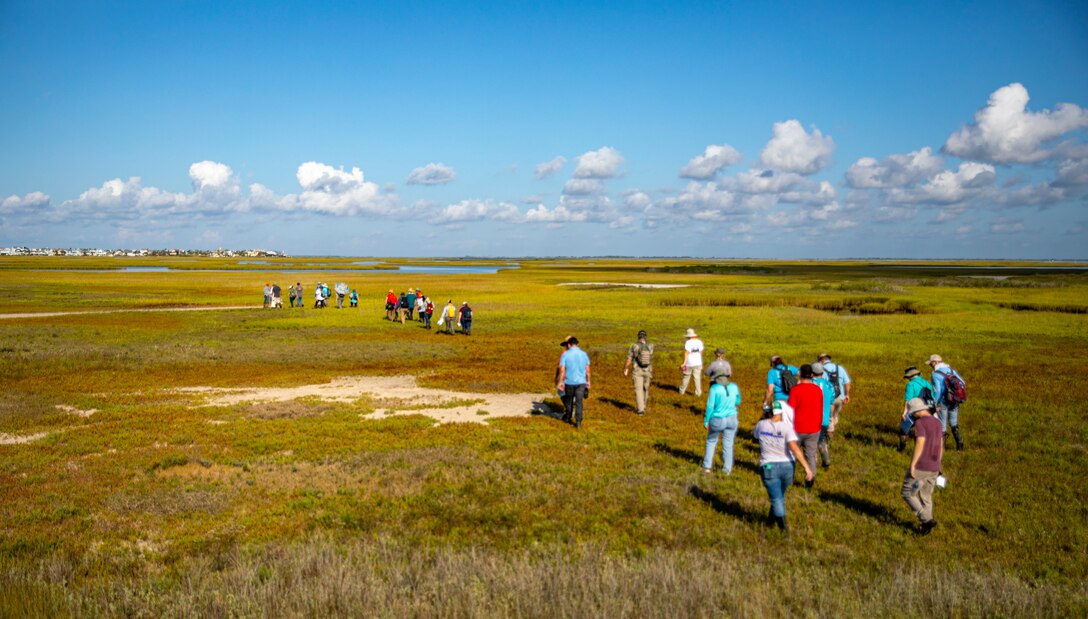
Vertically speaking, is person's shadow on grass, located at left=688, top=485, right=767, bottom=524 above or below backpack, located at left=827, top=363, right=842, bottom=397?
below

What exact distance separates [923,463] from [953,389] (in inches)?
238

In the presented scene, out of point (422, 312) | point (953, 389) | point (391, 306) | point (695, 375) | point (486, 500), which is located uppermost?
point (953, 389)

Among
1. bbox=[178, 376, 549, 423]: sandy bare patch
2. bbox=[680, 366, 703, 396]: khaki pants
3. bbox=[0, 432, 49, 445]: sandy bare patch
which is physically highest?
bbox=[680, 366, 703, 396]: khaki pants

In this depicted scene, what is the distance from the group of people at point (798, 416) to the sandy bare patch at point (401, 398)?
292 centimetres

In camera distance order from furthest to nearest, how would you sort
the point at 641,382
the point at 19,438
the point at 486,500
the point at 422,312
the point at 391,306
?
1. the point at 391,306
2. the point at 422,312
3. the point at 641,382
4. the point at 19,438
5. the point at 486,500

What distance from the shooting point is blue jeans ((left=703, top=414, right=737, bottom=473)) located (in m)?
11.4

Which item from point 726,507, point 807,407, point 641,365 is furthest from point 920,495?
point 641,365

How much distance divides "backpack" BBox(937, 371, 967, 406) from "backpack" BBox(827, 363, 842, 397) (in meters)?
2.30

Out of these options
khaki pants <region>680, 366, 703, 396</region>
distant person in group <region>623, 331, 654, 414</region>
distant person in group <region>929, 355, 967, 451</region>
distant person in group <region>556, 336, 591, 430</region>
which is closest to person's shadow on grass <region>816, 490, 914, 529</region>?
distant person in group <region>929, 355, 967, 451</region>

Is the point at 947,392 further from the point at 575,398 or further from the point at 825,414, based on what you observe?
the point at 575,398

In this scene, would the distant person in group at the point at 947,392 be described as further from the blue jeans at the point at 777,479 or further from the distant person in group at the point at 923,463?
the blue jeans at the point at 777,479

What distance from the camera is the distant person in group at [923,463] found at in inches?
348

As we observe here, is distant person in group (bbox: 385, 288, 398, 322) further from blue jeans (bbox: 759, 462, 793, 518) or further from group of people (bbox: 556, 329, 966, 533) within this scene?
blue jeans (bbox: 759, 462, 793, 518)

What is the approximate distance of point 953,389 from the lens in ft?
45.2
